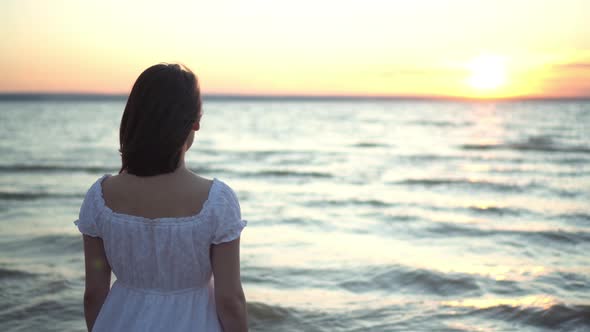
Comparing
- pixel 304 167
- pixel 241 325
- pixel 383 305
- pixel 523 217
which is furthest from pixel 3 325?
pixel 304 167

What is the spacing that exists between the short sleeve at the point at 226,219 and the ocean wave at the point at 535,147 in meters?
24.6

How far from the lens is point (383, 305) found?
570 centimetres

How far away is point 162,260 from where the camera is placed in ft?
6.55

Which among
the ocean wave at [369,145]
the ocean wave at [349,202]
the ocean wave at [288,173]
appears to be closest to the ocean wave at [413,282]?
the ocean wave at [349,202]

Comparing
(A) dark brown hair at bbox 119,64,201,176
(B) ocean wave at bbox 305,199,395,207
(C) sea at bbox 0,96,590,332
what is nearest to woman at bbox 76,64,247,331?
(A) dark brown hair at bbox 119,64,201,176

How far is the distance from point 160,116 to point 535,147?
26.8 meters

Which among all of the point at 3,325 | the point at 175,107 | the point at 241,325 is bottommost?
the point at 3,325

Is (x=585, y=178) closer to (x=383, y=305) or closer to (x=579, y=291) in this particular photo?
(x=579, y=291)

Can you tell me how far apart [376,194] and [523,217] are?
3.89 metres

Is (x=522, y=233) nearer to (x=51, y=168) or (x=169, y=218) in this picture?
(x=169, y=218)

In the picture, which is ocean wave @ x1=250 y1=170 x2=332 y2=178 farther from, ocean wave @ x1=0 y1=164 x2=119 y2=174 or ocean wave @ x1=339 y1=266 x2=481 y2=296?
ocean wave @ x1=339 y1=266 x2=481 y2=296

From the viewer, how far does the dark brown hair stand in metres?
→ 1.87

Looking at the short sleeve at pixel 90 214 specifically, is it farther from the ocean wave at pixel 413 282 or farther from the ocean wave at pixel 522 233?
the ocean wave at pixel 522 233

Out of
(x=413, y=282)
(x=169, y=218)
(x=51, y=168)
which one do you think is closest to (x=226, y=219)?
(x=169, y=218)
